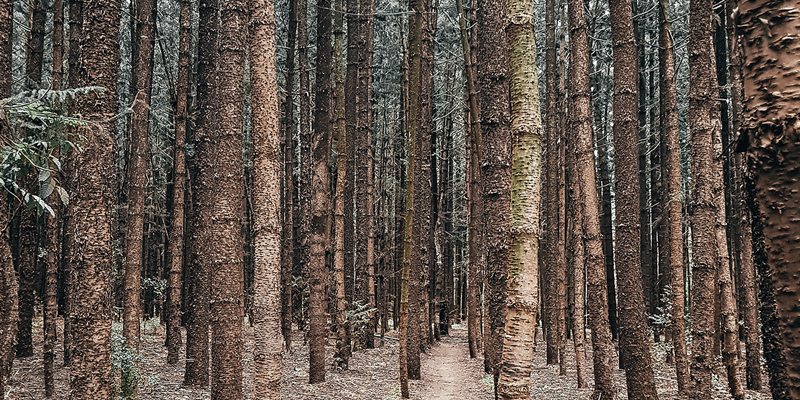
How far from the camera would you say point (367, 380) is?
10797mm

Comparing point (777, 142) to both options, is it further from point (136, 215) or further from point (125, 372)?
point (136, 215)

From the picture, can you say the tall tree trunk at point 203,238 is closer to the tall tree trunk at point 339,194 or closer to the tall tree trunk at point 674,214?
the tall tree trunk at point 339,194

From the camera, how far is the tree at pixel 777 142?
1.33m

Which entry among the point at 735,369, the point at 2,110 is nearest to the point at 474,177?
the point at 735,369

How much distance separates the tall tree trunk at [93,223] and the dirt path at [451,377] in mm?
5990

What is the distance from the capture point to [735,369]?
860cm

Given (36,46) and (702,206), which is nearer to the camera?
(702,206)

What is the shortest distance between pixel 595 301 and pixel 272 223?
16.7 ft

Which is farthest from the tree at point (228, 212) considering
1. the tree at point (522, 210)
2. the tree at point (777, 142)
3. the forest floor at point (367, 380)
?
the tree at point (777, 142)

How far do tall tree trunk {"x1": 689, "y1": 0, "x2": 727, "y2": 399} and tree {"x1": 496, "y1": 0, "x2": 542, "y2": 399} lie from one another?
441 centimetres

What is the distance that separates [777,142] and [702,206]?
6.51 m

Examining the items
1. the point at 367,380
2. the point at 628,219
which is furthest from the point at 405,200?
the point at 367,380

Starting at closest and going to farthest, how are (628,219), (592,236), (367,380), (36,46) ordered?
(628,219) < (592,236) < (36,46) < (367,380)

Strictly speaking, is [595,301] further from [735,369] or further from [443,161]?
[443,161]
